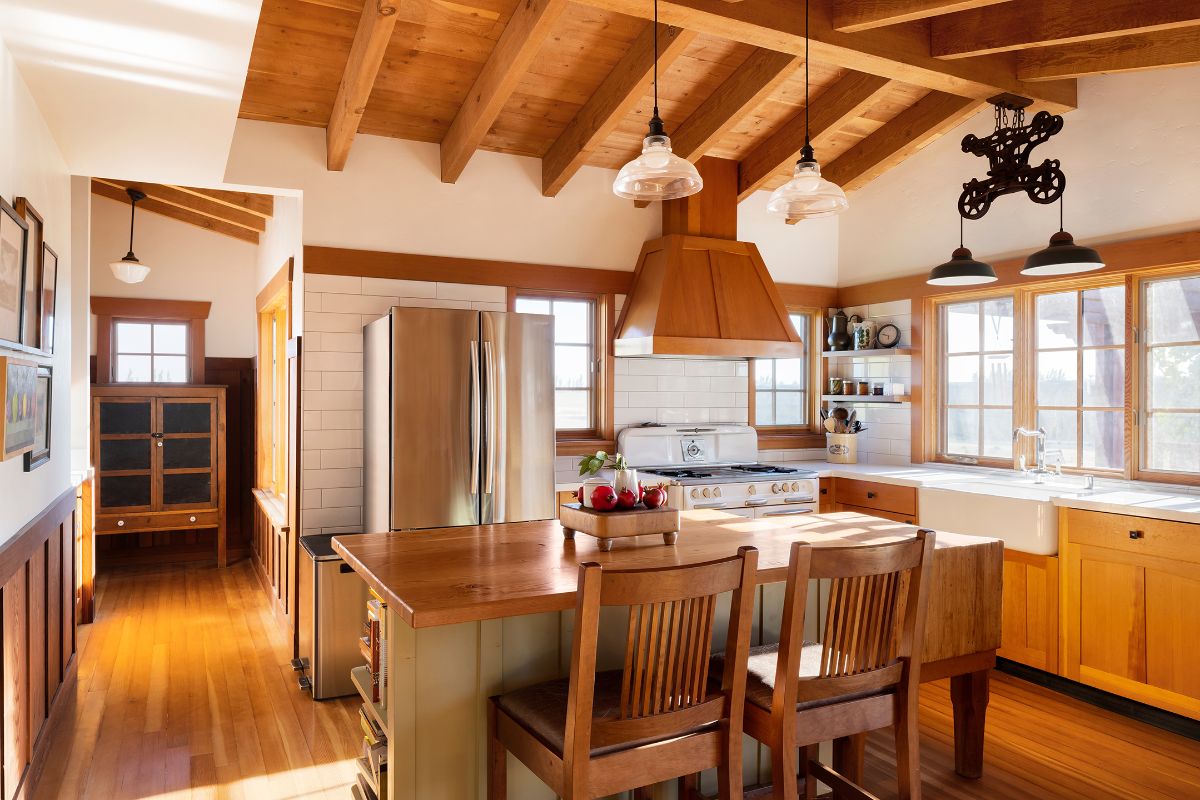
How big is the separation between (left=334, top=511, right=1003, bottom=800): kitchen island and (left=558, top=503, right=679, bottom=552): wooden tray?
0.19 ft

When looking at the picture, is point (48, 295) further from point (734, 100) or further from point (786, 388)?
point (786, 388)

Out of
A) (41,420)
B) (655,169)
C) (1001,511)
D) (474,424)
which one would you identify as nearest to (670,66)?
(655,169)

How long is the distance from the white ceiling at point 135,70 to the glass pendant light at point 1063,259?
352cm

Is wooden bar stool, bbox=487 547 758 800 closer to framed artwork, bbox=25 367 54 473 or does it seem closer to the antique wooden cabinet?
framed artwork, bbox=25 367 54 473

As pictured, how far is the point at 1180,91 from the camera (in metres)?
4.04

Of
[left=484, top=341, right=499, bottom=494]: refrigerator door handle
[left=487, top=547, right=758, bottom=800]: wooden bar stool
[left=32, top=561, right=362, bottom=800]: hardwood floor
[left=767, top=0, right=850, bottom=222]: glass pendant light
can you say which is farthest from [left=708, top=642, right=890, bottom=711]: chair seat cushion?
[left=484, top=341, right=499, bottom=494]: refrigerator door handle

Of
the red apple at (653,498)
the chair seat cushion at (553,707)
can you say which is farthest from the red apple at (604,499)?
the chair seat cushion at (553,707)

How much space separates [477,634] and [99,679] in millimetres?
3101

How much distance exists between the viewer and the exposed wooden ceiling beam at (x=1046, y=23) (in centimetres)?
329

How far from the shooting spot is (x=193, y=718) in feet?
12.2

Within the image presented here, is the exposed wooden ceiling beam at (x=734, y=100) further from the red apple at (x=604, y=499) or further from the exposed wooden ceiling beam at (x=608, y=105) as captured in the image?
the red apple at (x=604, y=499)

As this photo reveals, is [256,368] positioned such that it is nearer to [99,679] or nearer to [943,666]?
[99,679]

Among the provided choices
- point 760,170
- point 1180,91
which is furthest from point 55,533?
point 1180,91

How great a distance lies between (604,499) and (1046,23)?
2980 millimetres
